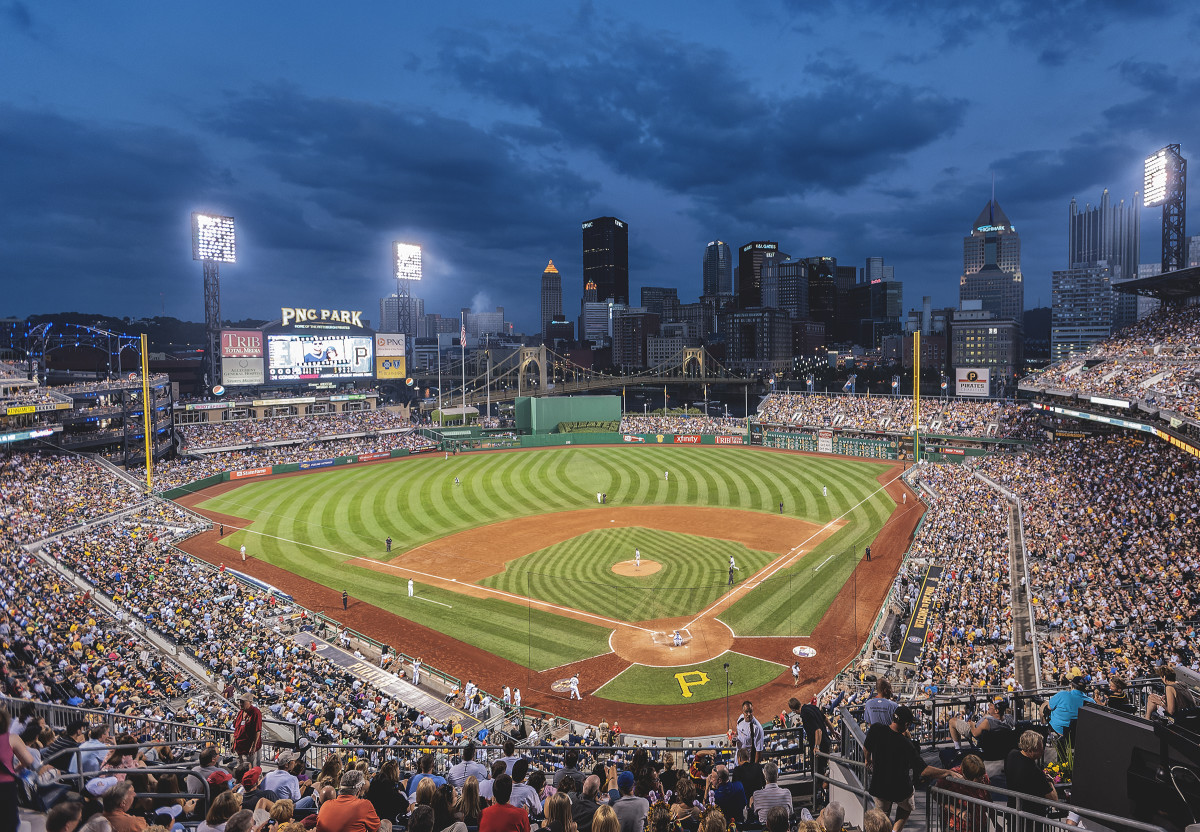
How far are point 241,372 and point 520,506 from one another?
36.1 m

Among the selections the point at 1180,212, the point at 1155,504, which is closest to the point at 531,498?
the point at 1155,504

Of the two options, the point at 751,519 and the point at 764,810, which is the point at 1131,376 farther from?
the point at 764,810

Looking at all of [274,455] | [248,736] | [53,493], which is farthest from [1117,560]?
[274,455]

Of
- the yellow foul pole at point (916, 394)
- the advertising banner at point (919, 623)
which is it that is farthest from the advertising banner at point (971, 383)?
the advertising banner at point (919, 623)

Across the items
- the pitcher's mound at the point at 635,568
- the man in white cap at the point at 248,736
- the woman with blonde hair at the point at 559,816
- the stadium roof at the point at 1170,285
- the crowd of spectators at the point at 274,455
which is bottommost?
the pitcher's mound at the point at 635,568

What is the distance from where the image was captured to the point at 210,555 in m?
32.3

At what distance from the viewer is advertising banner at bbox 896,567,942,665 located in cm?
2042

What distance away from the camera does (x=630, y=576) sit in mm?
28484

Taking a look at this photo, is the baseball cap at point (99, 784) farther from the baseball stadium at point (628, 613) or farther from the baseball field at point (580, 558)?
the baseball field at point (580, 558)

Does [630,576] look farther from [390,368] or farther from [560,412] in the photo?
[390,368]

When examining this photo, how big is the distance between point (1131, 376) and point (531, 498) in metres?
35.3

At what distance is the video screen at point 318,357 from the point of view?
211 feet

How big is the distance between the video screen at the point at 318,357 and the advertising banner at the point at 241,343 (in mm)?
915

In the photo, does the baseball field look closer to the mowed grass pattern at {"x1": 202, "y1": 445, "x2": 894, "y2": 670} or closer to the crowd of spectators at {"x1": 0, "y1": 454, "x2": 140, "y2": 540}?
the mowed grass pattern at {"x1": 202, "y1": 445, "x2": 894, "y2": 670}
